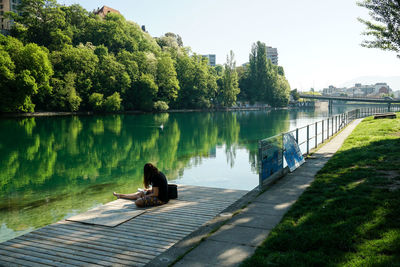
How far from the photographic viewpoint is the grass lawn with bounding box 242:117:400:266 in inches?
191

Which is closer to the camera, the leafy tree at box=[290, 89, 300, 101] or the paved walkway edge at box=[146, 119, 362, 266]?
the paved walkway edge at box=[146, 119, 362, 266]

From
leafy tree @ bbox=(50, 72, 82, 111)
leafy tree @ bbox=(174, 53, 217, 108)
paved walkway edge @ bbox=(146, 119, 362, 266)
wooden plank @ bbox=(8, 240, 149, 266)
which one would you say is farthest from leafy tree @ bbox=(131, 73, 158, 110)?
wooden plank @ bbox=(8, 240, 149, 266)

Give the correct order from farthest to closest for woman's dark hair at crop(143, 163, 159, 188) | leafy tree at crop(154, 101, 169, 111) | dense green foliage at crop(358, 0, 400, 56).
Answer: leafy tree at crop(154, 101, 169, 111)
dense green foliage at crop(358, 0, 400, 56)
woman's dark hair at crop(143, 163, 159, 188)

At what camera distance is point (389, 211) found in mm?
6574

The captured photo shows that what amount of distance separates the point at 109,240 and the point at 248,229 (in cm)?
265

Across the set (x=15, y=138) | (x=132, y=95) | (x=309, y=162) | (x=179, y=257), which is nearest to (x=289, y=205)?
(x=179, y=257)

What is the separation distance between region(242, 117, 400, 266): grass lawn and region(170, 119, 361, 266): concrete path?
0.22 m

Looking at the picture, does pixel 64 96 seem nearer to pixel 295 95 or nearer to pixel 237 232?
pixel 237 232

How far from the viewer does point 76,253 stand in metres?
6.03

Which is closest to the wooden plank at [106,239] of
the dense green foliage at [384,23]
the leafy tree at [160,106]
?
the dense green foliage at [384,23]

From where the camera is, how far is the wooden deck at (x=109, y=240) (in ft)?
19.0

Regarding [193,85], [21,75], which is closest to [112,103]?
[21,75]

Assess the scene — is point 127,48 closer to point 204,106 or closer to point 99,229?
point 204,106

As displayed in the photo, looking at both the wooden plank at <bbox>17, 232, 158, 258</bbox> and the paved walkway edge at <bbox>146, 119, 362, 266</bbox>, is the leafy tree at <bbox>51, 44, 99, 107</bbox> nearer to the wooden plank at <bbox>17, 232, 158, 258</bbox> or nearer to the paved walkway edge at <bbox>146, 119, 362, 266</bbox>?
the wooden plank at <bbox>17, 232, 158, 258</bbox>
